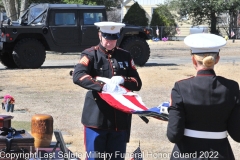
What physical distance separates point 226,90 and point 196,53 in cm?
29

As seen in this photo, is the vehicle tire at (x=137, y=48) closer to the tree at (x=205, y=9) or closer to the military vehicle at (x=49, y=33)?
the military vehicle at (x=49, y=33)

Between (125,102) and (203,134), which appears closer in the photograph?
(203,134)

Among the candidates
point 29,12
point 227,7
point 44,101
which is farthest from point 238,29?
point 44,101

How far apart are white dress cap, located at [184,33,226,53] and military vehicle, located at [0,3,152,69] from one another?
1351 cm

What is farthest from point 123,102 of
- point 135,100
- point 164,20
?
point 164,20

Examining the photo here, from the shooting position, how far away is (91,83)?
4711mm

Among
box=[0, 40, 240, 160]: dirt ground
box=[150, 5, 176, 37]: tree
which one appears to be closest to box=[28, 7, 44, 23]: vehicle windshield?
box=[0, 40, 240, 160]: dirt ground

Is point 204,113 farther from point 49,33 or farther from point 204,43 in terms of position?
point 49,33

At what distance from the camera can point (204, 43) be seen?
3703mm

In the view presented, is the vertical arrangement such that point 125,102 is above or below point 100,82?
below

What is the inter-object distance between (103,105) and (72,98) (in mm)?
6675

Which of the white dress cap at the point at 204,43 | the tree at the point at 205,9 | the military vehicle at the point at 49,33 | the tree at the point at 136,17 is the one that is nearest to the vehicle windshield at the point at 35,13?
the military vehicle at the point at 49,33

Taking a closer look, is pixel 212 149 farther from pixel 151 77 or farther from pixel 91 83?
pixel 151 77

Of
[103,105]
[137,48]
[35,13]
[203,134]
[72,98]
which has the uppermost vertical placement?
[203,134]
